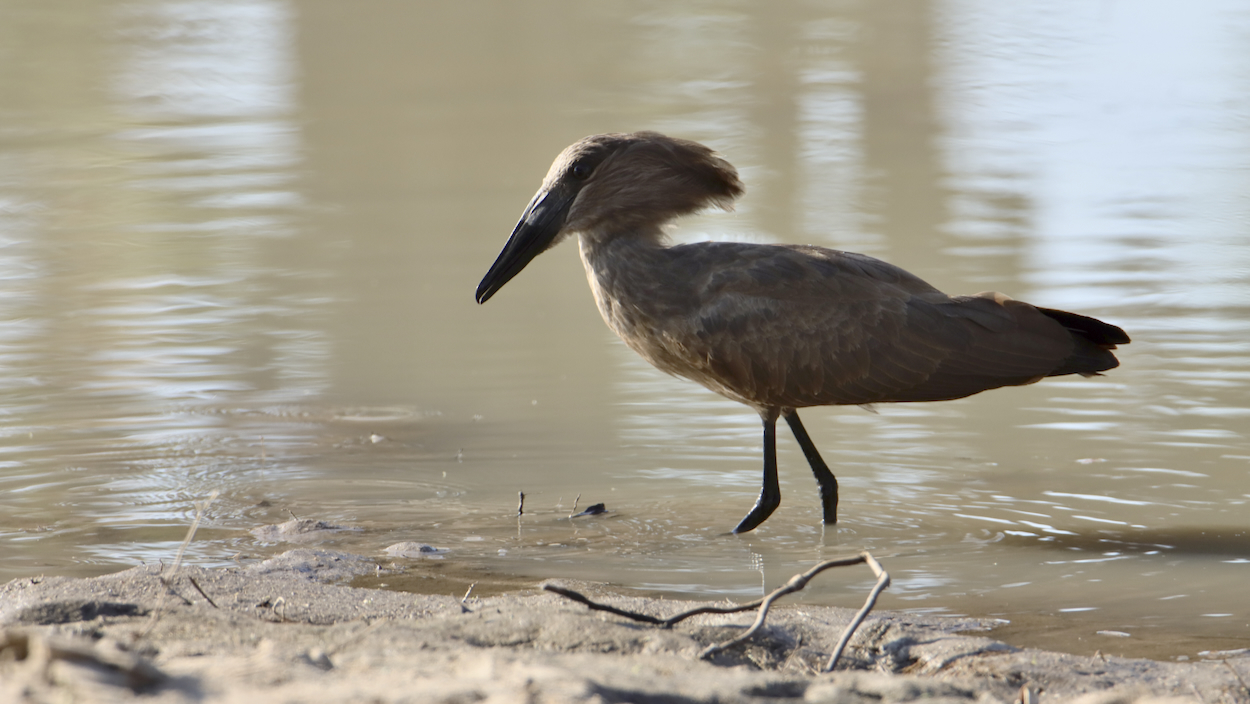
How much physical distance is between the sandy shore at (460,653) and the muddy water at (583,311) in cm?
51

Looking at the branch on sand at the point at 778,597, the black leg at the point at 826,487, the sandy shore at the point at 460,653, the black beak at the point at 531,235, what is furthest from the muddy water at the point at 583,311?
the branch on sand at the point at 778,597

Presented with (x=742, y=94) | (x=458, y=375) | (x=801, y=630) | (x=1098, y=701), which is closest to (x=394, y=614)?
(x=801, y=630)

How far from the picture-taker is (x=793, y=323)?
5.59 metres

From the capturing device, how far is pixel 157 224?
1152 cm

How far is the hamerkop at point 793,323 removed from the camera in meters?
5.55

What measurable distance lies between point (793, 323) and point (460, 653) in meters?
2.50

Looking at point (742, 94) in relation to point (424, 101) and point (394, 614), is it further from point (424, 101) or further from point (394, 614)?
point (394, 614)

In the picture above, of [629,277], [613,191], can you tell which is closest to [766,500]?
[629,277]

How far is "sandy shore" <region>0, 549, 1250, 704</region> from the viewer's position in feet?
10.1

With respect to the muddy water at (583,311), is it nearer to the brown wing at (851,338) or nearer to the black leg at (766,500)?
the black leg at (766,500)

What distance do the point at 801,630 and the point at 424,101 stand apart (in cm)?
1375

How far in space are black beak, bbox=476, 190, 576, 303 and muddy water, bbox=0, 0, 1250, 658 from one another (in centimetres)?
91

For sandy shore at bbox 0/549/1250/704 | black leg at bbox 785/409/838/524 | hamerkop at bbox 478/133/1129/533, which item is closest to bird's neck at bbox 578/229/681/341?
hamerkop at bbox 478/133/1129/533

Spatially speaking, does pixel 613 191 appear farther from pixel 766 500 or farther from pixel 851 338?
pixel 766 500
